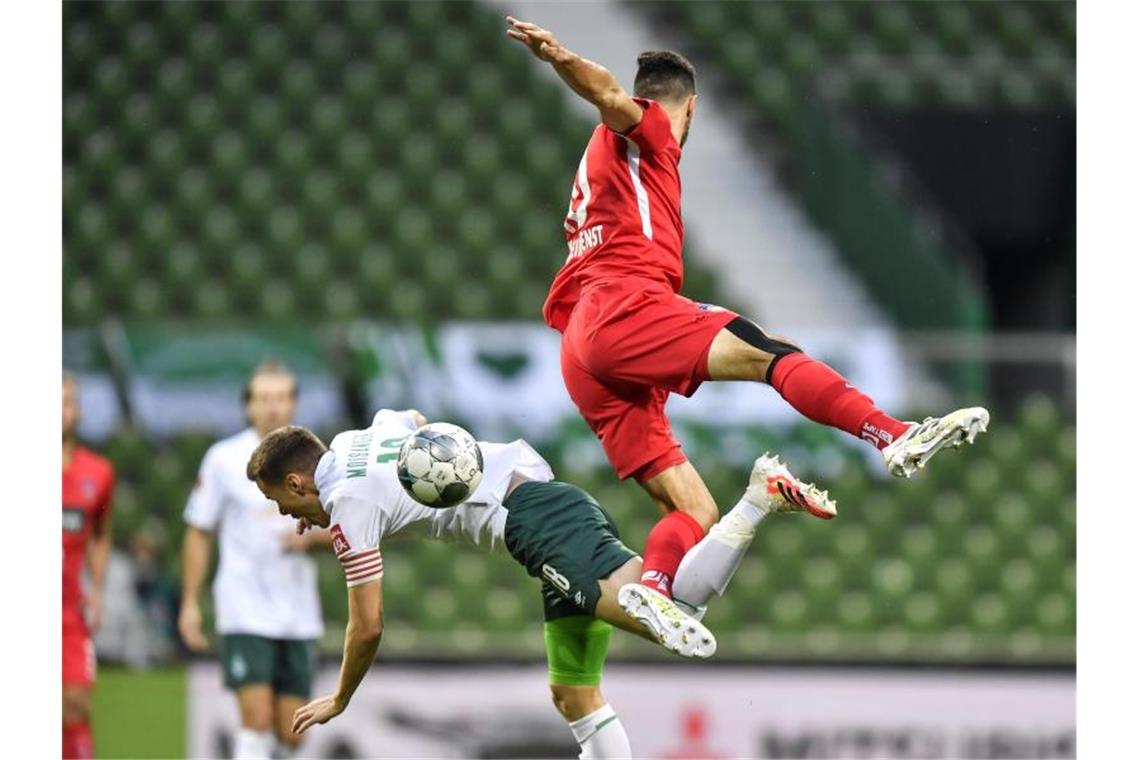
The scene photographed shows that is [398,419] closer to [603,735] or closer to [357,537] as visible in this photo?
[357,537]

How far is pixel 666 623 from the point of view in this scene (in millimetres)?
4656

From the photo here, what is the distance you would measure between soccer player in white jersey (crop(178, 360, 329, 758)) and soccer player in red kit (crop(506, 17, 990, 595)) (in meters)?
A: 2.06

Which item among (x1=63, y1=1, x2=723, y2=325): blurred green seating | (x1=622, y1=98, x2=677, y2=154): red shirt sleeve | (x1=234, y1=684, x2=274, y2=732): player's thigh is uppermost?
(x1=63, y1=1, x2=723, y2=325): blurred green seating

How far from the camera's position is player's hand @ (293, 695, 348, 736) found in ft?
15.9

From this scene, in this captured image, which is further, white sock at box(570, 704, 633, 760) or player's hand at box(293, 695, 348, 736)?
white sock at box(570, 704, 633, 760)

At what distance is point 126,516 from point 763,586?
3.42 m

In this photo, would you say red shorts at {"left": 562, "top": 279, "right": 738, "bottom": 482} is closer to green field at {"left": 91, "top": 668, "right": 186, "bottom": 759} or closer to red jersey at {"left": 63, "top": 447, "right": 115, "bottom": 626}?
red jersey at {"left": 63, "top": 447, "right": 115, "bottom": 626}

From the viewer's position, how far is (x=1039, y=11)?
1235 centimetres

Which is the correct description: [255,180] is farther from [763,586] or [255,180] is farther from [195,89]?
[763,586]

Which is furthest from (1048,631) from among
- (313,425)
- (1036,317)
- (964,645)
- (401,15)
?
(401,15)

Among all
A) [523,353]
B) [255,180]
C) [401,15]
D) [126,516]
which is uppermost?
[401,15]

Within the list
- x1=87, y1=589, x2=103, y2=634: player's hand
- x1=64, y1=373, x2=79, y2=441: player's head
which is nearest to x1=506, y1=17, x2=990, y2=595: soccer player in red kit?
x1=64, y1=373, x2=79, y2=441: player's head

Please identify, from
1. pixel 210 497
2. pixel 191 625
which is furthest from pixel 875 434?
pixel 191 625

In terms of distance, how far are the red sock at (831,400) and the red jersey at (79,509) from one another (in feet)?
12.5
